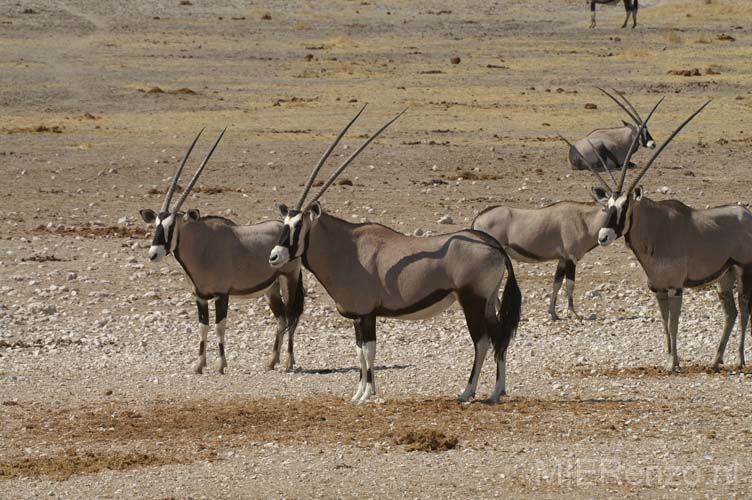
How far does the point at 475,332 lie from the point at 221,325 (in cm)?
279

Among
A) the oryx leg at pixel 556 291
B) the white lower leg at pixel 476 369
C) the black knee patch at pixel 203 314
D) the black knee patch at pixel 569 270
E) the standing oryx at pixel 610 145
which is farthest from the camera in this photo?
the standing oryx at pixel 610 145

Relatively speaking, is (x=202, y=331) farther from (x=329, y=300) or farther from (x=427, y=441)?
(x=427, y=441)

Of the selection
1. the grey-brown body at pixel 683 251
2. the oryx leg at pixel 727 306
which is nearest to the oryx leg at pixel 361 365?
the grey-brown body at pixel 683 251

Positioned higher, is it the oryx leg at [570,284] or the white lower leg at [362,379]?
the white lower leg at [362,379]

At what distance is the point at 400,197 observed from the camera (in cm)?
2183

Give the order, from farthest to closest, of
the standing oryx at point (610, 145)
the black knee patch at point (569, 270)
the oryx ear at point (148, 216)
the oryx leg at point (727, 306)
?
the standing oryx at point (610, 145) → the black knee patch at point (569, 270) → the oryx ear at point (148, 216) → the oryx leg at point (727, 306)

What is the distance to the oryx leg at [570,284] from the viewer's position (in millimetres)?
14852

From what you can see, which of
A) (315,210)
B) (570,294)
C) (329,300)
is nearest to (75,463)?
(315,210)

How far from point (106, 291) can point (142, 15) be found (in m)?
39.0

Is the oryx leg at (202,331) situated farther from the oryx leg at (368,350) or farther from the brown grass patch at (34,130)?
the brown grass patch at (34,130)

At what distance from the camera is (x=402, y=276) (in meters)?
10.6

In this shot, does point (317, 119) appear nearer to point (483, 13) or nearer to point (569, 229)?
point (569, 229)

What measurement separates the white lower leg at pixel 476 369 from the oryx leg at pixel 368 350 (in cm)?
64

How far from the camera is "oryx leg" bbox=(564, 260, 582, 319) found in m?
14.9
